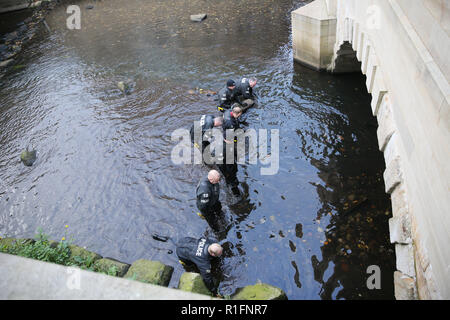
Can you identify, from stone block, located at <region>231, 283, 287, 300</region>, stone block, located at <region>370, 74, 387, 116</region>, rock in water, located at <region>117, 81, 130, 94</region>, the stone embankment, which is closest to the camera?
stone block, located at <region>231, 283, 287, 300</region>

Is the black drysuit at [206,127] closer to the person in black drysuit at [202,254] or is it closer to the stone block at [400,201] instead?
the person in black drysuit at [202,254]

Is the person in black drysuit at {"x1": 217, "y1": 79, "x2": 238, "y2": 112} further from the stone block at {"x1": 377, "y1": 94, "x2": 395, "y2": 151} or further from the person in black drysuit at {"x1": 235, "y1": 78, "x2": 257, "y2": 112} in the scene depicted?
the stone block at {"x1": 377, "y1": 94, "x2": 395, "y2": 151}

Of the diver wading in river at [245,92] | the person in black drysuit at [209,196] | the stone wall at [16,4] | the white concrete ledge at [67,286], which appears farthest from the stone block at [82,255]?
the stone wall at [16,4]

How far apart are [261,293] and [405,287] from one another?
7.01ft

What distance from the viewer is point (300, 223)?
23.4 ft

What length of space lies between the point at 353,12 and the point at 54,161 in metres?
9.79

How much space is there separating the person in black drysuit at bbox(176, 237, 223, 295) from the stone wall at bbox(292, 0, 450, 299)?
3.02 metres

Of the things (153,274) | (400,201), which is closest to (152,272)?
(153,274)

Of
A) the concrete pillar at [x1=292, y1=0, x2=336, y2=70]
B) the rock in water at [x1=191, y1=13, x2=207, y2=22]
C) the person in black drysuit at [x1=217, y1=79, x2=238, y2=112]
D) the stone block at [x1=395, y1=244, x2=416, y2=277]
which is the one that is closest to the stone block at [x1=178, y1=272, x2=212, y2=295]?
the stone block at [x1=395, y1=244, x2=416, y2=277]

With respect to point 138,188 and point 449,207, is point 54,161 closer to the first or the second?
point 138,188

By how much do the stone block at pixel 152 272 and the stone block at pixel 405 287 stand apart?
397 centimetres

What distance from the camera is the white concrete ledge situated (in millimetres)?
3705

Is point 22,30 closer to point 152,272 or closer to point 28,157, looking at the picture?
point 28,157
